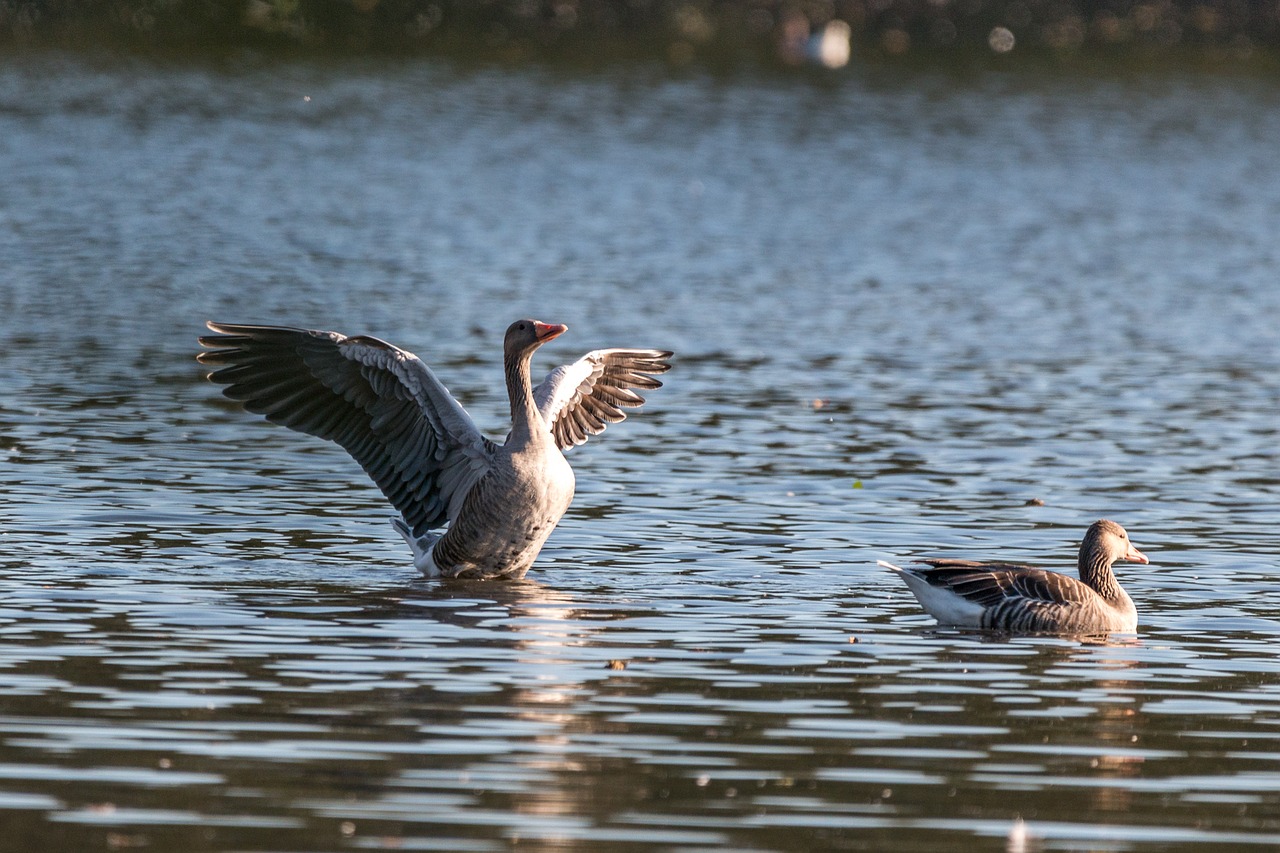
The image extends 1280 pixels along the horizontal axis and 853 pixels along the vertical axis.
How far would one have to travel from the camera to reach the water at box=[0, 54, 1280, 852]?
8.47 metres

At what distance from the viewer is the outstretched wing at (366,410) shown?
44.8ft

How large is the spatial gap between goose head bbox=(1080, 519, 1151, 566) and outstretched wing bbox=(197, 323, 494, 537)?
12.1 feet

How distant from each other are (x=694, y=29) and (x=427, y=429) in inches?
2116

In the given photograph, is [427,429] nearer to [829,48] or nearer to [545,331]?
[545,331]

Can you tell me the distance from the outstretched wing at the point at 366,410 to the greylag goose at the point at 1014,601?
308 cm

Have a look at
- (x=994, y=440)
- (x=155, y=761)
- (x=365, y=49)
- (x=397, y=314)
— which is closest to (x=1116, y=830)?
Answer: (x=155, y=761)

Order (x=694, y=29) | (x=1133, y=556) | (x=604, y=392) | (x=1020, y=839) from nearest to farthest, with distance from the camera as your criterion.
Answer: (x=1020, y=839)
(x=1133, y=556)
(x=604, y=392)
(x=694, y=29)

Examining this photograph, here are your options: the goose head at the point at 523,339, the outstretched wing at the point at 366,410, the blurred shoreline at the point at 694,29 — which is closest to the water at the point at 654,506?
the outstretched wing at the point at 366,410

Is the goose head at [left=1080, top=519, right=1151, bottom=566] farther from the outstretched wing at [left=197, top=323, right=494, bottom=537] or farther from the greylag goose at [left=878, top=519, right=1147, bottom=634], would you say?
the outstretched wing at [left=197, top=323, right=494, bottom=537]

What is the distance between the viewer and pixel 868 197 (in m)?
39.5

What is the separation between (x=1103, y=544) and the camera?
506 inches

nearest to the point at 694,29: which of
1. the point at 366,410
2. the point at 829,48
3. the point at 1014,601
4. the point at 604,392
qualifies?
the point at 829,48

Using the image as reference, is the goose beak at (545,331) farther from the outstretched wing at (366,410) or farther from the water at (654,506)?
the water at (654,506)

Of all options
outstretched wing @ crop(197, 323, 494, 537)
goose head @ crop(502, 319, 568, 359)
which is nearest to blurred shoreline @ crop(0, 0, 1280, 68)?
outstretched wing @ crop(197, 323, 494, 537)
